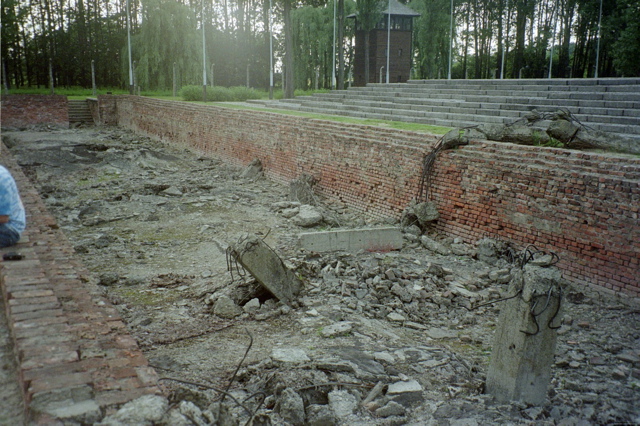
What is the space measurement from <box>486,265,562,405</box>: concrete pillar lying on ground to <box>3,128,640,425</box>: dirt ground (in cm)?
15

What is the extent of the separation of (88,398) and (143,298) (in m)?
4.34

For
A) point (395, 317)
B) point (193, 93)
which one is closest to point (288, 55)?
point (193, 93)

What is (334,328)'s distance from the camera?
19.4 ft

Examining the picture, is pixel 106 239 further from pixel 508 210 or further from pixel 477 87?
pixel 477 87

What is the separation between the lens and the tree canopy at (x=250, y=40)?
35906mm

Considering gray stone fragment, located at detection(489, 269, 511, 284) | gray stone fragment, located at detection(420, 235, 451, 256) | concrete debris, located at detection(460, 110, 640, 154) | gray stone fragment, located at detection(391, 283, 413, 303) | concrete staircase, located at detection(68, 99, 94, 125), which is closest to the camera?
gray stone fragment, located at detection(391, 283, 413, 303)

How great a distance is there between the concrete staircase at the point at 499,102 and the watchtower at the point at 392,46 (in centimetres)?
2656

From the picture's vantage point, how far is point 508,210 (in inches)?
326

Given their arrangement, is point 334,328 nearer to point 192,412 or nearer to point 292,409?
point 292,409

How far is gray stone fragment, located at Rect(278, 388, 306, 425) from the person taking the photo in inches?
160

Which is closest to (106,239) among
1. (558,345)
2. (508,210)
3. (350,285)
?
(350,285)

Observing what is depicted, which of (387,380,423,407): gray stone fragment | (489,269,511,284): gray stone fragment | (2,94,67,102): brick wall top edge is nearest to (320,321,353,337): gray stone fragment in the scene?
(387,380,423,407): gray stone fragment

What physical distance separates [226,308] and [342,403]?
93.1 inches

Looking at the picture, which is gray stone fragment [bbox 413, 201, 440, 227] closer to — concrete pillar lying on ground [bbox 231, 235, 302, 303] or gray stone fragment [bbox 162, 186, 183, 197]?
concrete pillar lying on ground [bbox 231, 235, 302, 303]
